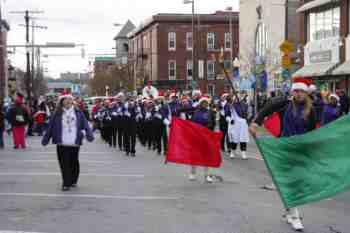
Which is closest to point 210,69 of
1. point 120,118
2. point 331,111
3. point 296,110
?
point 120,118

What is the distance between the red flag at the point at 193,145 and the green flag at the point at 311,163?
485 cm

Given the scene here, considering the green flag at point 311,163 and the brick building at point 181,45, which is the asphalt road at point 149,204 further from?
the brick building at point 181,45

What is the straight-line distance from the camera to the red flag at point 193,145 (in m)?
13.6

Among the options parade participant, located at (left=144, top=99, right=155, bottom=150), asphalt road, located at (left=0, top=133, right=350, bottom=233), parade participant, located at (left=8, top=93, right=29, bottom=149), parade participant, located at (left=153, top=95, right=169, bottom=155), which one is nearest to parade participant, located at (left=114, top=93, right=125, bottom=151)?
parade participant, located at (left=144, top=99, right=155, bottom=150)

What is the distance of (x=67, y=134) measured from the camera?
40.6ft

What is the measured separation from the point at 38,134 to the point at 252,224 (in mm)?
26371

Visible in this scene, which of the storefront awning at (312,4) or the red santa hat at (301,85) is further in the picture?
the storefront awning at (312,4)

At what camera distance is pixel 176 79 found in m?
80.6

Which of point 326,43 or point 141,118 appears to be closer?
point 141,118

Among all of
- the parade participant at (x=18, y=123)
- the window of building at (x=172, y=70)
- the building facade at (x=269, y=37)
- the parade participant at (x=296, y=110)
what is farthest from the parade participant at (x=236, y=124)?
the window of building at (x=172, y=70)

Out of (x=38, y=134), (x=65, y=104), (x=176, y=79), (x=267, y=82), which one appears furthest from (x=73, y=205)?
(x=176, y=79)

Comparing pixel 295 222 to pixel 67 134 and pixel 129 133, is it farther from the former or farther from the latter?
pixel 129 133

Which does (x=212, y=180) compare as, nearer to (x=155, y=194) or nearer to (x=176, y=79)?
(x=155, y=194)

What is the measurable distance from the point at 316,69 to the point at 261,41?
14.5 m
